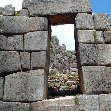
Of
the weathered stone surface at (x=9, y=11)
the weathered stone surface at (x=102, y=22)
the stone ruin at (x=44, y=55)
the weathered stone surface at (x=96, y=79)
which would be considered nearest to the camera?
the stone ruin at (x=44, y=55)

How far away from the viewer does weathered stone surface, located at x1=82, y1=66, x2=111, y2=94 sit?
7.26 meters

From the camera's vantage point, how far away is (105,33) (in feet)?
25.6

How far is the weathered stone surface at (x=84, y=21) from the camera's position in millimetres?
7809

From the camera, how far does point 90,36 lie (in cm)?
773

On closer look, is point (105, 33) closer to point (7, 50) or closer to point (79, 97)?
point (79, 97)

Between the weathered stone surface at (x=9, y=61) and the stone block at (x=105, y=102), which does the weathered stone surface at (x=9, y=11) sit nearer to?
the weathered stone surface at (x=9, y=61)

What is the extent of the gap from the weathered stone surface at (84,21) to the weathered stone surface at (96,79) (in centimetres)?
109

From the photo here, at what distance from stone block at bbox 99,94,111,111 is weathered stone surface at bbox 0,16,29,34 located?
2.52 metres

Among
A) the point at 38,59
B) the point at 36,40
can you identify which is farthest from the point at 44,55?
the point at 36,40

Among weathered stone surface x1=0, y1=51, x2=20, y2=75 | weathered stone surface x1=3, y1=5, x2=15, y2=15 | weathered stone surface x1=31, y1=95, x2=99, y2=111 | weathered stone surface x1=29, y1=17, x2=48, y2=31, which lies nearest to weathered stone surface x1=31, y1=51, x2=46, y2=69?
weathered stone surface x1=0, y1=51, x2=20, y2=75

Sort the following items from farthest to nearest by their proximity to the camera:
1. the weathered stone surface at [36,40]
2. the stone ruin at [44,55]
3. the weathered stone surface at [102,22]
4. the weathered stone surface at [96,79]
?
the weathered stone surface at [102,22]
the weathered stone surface at [36,40]
the weathered stone surface at [96,79]
the stone ruin at [44,55]

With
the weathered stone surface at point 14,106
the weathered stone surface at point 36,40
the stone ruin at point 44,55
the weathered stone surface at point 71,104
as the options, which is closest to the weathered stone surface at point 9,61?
the stone ruin at point 44,55

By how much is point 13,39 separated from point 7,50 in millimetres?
323

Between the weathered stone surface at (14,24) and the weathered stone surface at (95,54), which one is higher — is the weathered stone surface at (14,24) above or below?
above
